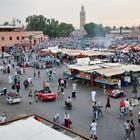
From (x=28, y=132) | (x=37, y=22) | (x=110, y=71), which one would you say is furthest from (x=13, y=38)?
(x=28, y=132)

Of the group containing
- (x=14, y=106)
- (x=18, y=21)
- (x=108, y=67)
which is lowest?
(x=14, y=106)

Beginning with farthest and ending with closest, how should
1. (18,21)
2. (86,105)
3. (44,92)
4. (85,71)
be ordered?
(18,21), (85,71), (44,92), (86,105)

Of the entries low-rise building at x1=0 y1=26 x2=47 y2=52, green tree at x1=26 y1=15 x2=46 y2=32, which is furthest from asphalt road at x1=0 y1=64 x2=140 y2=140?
green tree at x1=26 y1=15 x2=46 y2=32

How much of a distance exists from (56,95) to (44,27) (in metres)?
80.8

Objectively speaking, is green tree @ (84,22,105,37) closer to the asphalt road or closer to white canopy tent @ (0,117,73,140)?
the asphalt road

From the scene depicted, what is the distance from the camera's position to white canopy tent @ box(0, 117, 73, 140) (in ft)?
20.6

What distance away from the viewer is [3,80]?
30781mm

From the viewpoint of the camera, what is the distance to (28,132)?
21.6ft

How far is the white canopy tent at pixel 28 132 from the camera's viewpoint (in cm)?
627

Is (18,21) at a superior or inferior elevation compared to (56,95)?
superior

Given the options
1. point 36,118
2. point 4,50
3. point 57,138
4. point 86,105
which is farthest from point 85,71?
point 4,50

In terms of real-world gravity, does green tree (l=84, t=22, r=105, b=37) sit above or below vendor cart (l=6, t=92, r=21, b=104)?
above

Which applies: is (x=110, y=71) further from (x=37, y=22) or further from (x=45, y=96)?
(x=37, y=22)

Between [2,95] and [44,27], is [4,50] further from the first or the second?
[2,95]
